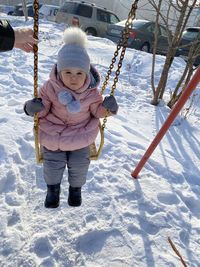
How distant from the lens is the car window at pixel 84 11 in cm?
1328

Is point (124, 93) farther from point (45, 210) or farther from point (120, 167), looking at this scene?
point (45, 210)

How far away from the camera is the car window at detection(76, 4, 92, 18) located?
13.3 m

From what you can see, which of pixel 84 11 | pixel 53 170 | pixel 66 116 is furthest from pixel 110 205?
pixel 84 11

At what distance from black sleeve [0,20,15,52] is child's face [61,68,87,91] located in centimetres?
43

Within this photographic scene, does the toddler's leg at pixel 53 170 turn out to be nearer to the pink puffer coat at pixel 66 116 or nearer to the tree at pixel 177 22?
the pink puffer coat at pixel 66 116

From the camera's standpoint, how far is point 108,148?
4.13 m

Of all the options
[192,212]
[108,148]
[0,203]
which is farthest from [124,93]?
[0,203]

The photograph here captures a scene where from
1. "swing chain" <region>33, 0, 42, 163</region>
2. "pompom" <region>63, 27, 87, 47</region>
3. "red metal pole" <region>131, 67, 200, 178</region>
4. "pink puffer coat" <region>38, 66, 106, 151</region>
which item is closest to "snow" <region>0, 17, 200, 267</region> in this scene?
"red metal pole" <region>131, 67, 200, 178</region>

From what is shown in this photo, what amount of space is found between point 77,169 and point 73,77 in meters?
0.72

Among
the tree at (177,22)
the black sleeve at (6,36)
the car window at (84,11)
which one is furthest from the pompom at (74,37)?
the car window at (84,11)

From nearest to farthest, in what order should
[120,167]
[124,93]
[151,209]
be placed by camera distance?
1. [151,209]
2. [120,167]
3. [124,93]

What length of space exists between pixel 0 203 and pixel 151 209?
4.72 feet

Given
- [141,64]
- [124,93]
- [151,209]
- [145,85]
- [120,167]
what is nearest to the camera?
[151,209]

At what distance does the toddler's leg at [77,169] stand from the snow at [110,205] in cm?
35
